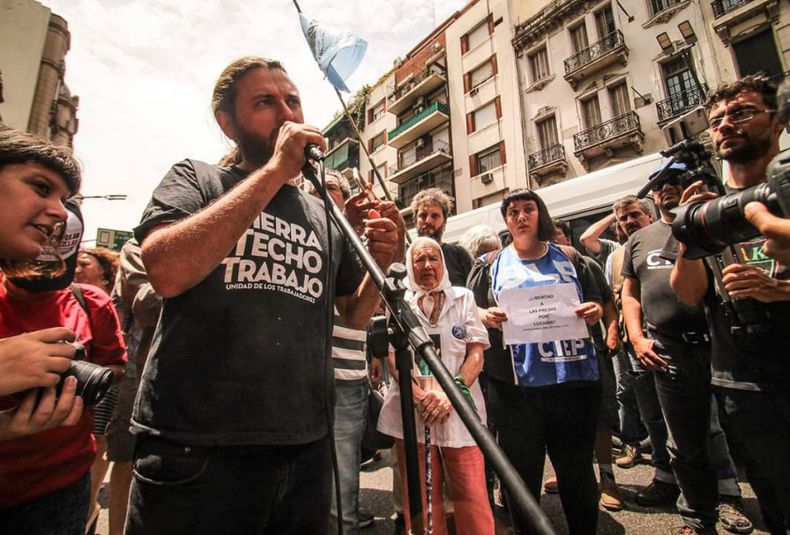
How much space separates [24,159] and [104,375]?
0.84 metres

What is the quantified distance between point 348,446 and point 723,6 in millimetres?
18314

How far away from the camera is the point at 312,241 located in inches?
55.4

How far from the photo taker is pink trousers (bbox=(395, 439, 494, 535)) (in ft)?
7.09

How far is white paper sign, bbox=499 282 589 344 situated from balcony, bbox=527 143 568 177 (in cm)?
1544

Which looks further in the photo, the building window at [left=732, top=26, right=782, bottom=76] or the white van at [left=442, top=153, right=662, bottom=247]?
the building window at [left=732, top=26, right=782, bottom=76]

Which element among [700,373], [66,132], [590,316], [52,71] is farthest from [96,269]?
[66,132]

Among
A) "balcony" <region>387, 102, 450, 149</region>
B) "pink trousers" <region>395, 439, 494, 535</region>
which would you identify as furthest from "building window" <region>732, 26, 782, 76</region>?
"pink trousers" <region>395, 439, 494, 535</region>

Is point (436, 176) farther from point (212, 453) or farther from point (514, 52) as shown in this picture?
point (212, 453)

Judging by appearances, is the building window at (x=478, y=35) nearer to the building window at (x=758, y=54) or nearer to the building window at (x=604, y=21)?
the building window at (x=604, y=21)

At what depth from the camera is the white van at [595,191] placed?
5.42m

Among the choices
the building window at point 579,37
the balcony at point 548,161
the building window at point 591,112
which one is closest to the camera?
the building window at point 591,112

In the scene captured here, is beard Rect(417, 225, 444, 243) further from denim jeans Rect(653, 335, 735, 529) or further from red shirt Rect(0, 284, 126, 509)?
red shirt Rect(0, 284, 126, 509)

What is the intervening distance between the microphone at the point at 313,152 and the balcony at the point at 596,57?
17984 mm

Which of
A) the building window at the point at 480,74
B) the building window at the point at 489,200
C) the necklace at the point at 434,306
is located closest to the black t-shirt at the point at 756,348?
the necklace at the point at 434,306
